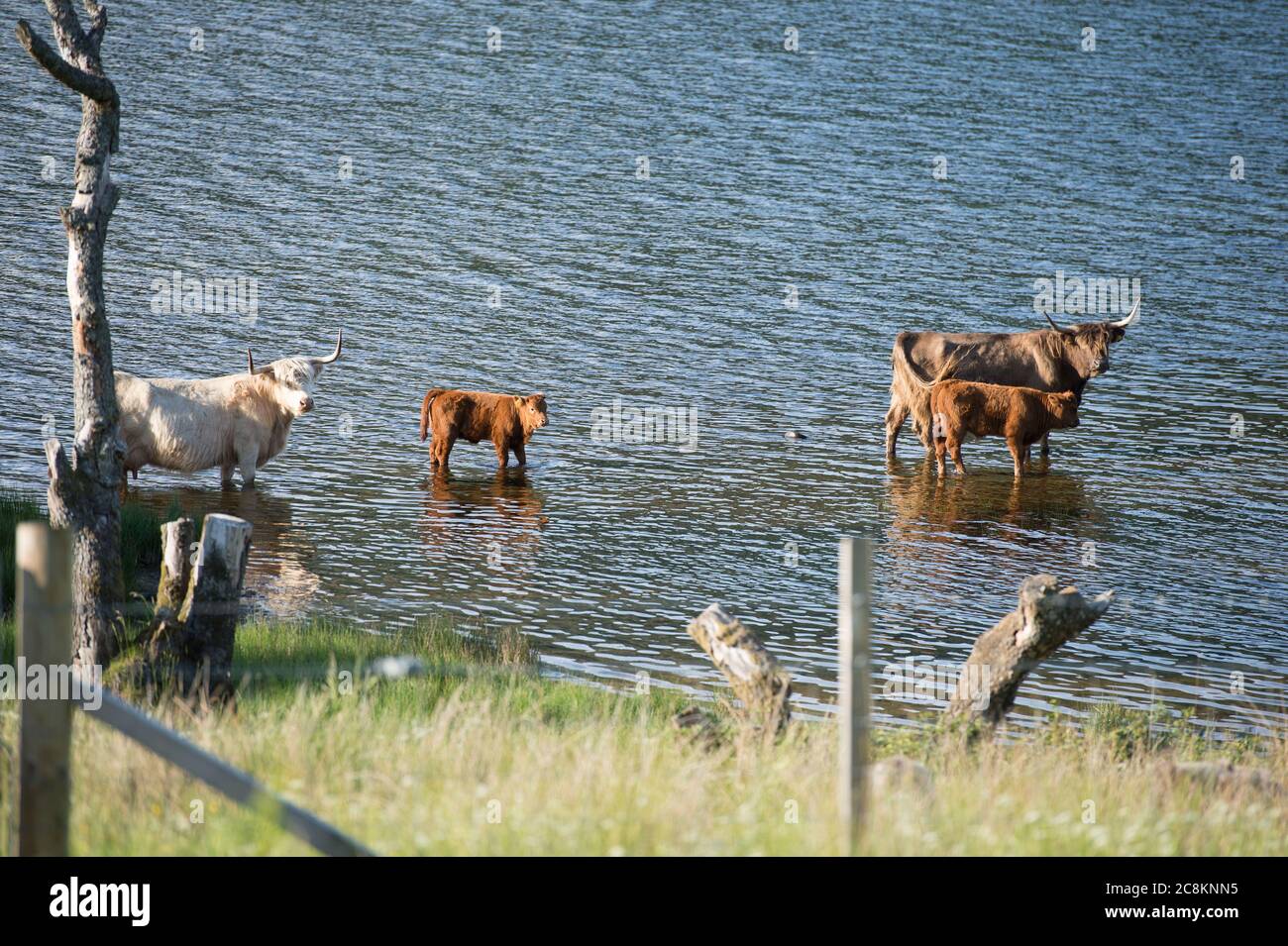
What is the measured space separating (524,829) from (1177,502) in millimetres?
15449

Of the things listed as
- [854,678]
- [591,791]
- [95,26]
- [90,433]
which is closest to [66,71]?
[95,26]

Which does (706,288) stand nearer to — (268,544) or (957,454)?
(957,454)

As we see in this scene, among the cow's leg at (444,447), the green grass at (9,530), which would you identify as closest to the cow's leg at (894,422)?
the cow's leg at (444,447)

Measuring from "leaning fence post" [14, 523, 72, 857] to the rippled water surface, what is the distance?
6232mm

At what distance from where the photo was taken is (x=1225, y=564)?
52.5 feet

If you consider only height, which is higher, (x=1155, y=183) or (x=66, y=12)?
(x=1155, y=183)

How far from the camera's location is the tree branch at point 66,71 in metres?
9.02

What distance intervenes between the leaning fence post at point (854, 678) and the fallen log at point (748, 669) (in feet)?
8.55

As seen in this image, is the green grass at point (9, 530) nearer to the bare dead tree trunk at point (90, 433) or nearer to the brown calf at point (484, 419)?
the bare dead tree trunk at point (90, 433)

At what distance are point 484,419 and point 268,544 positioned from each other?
16.3 ft

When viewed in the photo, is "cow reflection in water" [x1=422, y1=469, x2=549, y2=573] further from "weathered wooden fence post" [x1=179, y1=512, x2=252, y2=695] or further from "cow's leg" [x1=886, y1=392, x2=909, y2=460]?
"weathered wooden fence post" [x1=179, y1=512, x2=252, y2=695]

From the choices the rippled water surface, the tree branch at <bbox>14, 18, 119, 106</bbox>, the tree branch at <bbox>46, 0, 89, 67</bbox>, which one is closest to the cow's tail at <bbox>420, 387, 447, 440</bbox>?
the rippled water surface
